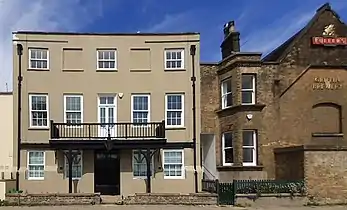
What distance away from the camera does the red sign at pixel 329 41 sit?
32812mm

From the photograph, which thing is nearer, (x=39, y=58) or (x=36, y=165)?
(x=36, y=165)

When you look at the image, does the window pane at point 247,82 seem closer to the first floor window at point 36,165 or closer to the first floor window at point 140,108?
the first floor window at point 140,108

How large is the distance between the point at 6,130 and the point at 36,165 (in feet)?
20.4

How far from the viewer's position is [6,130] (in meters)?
37.9

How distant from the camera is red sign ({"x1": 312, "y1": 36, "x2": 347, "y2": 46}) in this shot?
32812 millimetres

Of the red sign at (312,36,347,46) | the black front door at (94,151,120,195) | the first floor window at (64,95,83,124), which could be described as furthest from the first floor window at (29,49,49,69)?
the red sign at (312,36,347,46)

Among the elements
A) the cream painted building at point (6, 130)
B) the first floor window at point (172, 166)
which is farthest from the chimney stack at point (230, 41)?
the cream painted building at point (6, 130)

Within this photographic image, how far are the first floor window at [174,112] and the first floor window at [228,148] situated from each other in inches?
101

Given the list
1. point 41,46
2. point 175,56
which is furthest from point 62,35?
point 175,56

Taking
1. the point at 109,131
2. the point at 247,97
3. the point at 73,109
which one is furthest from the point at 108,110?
the point at 247,97

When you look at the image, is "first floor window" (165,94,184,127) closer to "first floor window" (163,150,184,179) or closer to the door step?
"first floor window" (163,150,184,179)

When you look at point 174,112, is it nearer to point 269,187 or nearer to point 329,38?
point 269,187

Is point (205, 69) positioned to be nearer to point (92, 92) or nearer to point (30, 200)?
point (92, 92)

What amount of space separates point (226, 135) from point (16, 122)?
11676 millimetres
